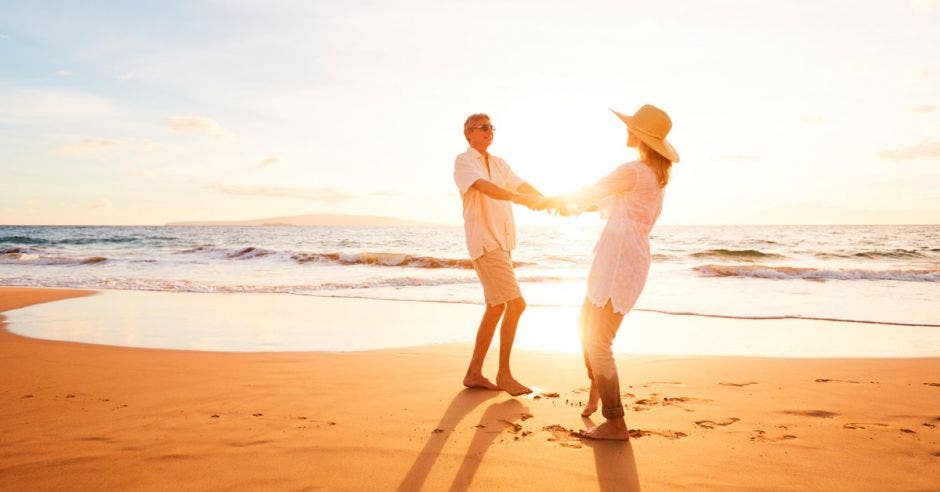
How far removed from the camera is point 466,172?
197 inches

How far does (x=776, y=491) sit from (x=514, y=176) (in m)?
3.18

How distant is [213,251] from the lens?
34188mm

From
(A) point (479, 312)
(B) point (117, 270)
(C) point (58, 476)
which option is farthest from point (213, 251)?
(C) point (58, 476)

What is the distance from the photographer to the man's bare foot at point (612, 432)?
386 centimetres

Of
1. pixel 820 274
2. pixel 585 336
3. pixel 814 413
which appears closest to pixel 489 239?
pixel 585 336

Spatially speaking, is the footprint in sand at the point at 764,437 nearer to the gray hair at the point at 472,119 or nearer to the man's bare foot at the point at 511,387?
the man's bare foot at the point at 511,387

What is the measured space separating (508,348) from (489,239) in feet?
3.08

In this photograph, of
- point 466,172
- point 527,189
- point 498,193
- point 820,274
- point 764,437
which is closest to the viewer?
point 764,437

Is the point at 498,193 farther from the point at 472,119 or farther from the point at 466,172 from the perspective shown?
the point at 472,119

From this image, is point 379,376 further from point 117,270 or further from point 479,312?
point 117,270

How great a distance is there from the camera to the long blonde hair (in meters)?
3.71

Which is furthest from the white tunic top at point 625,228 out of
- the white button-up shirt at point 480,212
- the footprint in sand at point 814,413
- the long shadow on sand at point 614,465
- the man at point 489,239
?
the footprint in sand at point 814,413

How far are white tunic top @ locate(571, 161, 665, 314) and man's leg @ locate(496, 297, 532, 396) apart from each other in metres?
1.48

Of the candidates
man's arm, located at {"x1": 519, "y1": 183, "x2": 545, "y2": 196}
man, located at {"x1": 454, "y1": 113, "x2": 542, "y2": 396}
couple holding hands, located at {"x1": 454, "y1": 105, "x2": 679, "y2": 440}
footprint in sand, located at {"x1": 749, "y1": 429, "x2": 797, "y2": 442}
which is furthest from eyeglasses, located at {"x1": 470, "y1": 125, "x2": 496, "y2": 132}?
footprint in sand, located at {"x1": 749, "y1": 429, "x2": 797, "y2": 442}
